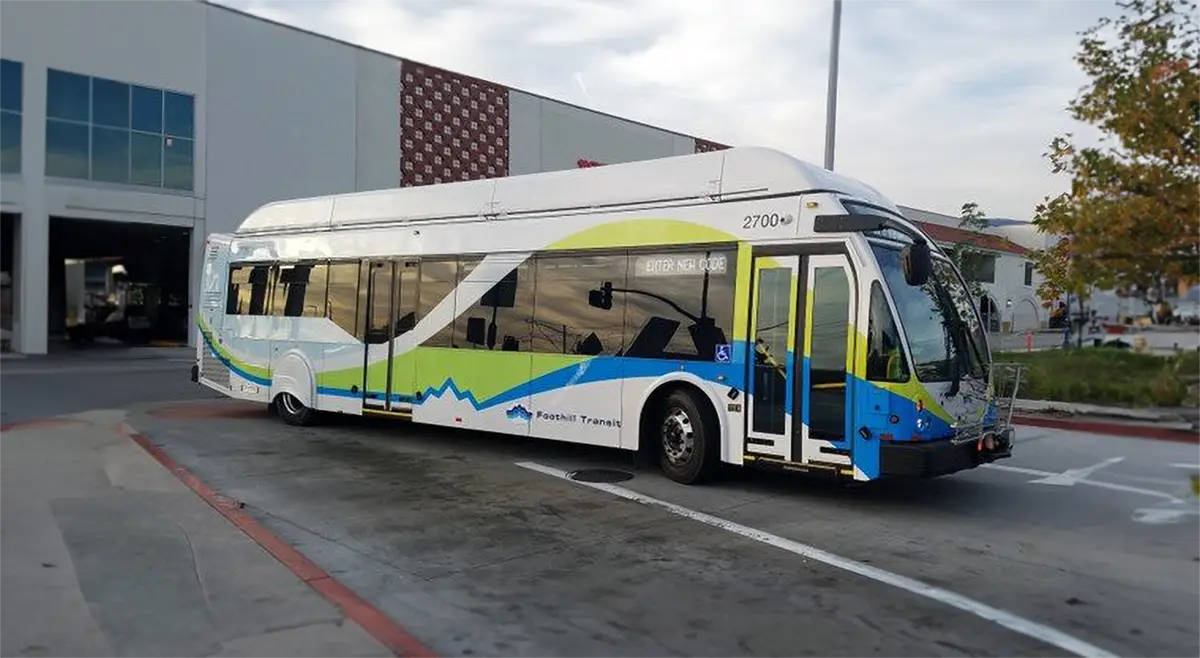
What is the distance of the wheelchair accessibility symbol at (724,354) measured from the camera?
8906mm

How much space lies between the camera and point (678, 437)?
9.34 metres

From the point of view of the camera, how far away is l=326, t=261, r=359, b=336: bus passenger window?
1274 centimetres

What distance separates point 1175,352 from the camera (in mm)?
2531

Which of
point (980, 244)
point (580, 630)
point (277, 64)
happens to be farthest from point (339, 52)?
point (580, 630)

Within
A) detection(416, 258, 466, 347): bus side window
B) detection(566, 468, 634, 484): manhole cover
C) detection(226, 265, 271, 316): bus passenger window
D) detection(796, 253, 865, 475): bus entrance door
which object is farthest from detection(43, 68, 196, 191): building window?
detection(796, 253, 865, 475): bus entrance door

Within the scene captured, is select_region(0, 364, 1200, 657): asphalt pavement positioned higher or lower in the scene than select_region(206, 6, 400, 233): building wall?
lower

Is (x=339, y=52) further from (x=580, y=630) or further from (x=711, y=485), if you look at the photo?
(x=580, y=630)

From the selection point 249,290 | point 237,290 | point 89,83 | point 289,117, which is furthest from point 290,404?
point 289,117

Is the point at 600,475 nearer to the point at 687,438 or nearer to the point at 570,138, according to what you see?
the point at 687,438

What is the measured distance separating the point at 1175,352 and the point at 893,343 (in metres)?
5.49

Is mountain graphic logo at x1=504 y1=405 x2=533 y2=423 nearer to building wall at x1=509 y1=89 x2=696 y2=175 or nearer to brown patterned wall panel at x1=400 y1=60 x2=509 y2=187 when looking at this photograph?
brown patterned wall panel at x1=400 y1=60 x2=509 y2=187

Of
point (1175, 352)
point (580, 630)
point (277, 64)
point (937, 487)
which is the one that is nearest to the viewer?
point (1175, 352)

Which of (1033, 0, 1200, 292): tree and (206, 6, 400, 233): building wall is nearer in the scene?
(1033, 0, 1200, 292): tree

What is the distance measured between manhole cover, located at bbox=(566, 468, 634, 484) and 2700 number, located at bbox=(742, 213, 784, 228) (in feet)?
9.81
